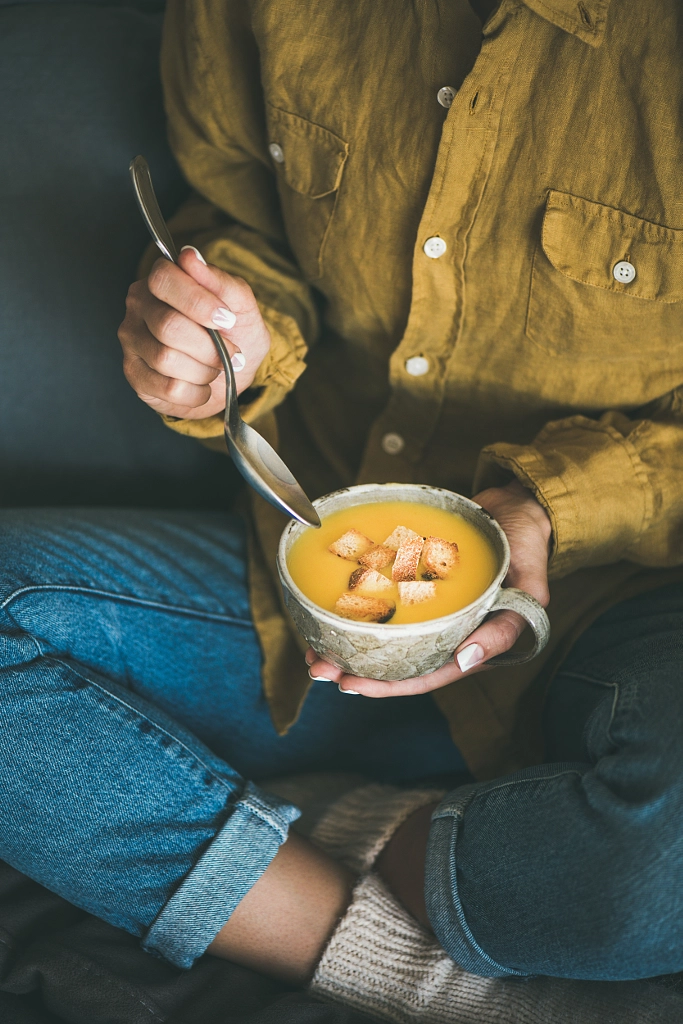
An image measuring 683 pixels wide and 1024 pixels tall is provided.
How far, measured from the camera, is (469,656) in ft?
2.48

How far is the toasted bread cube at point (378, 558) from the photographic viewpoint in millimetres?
749

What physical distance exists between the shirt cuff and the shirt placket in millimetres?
150

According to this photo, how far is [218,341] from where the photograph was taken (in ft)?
2.72

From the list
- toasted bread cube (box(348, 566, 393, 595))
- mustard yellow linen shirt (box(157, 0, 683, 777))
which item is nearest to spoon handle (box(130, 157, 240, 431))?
mustard yellow linen shirt (box(157, 0, 683, 777))

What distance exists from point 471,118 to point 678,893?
0.77 m

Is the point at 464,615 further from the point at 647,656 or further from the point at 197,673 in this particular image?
the point at 197,673

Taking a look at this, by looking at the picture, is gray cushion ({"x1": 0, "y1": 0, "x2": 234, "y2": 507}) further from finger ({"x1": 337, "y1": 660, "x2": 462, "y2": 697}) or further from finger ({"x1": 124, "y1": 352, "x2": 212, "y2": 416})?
finger ({"x1": 337, "y1": 660, "x2": 462, "y2": 697})

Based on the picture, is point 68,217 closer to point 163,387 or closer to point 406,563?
point 163,387

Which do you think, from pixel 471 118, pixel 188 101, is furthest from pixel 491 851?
pixel 188 101

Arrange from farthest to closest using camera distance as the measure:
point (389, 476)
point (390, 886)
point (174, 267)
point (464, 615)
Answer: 1. point (389, 476)
2. point (390, 886)
3. point (174, 267)
4. point (464, 615)

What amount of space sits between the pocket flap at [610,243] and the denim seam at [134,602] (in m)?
0.59

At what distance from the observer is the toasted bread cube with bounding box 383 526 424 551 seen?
0.76m

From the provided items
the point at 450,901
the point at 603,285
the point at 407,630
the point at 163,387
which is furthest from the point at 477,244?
the point at 450,901

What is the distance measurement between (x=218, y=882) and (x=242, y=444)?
464mm
